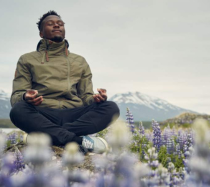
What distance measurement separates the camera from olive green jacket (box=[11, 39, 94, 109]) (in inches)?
259

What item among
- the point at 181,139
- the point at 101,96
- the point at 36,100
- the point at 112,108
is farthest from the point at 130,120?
the point at 36,100

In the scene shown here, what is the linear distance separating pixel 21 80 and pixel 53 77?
713 mm

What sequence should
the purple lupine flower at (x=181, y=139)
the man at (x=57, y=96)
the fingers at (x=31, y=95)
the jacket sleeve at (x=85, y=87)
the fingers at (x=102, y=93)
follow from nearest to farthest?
the fingers at (x=31, y=95) < the man at (x=57, y=96) < the fingers at (x=102, y=93) < the purple lupine flower at (x=181, y=139) < the jacket sleeve at (x=85, y=87)

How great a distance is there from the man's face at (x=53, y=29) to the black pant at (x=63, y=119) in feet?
5.66

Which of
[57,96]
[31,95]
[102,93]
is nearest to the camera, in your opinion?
[31,95]

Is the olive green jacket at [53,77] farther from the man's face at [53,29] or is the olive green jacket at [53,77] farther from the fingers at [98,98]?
the fingers at [98,98]

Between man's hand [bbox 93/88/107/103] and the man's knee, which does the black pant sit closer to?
the man's knee

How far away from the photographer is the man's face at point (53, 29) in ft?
23.0

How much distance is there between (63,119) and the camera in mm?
6395

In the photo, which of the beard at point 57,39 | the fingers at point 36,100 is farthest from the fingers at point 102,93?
the beard at point 57,39

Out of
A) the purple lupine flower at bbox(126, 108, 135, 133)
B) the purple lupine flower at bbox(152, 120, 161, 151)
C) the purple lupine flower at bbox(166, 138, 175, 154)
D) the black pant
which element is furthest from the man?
the purple lupine flower at bbox(166, 138, 175, 154)

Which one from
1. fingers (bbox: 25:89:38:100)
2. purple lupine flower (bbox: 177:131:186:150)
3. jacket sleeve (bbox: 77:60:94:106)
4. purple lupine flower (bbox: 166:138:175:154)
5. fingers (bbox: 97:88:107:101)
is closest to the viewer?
fingers (bbox: 25:89:38:100)

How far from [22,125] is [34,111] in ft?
1.15

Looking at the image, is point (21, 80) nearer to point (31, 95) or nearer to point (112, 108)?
point (31, 95)
